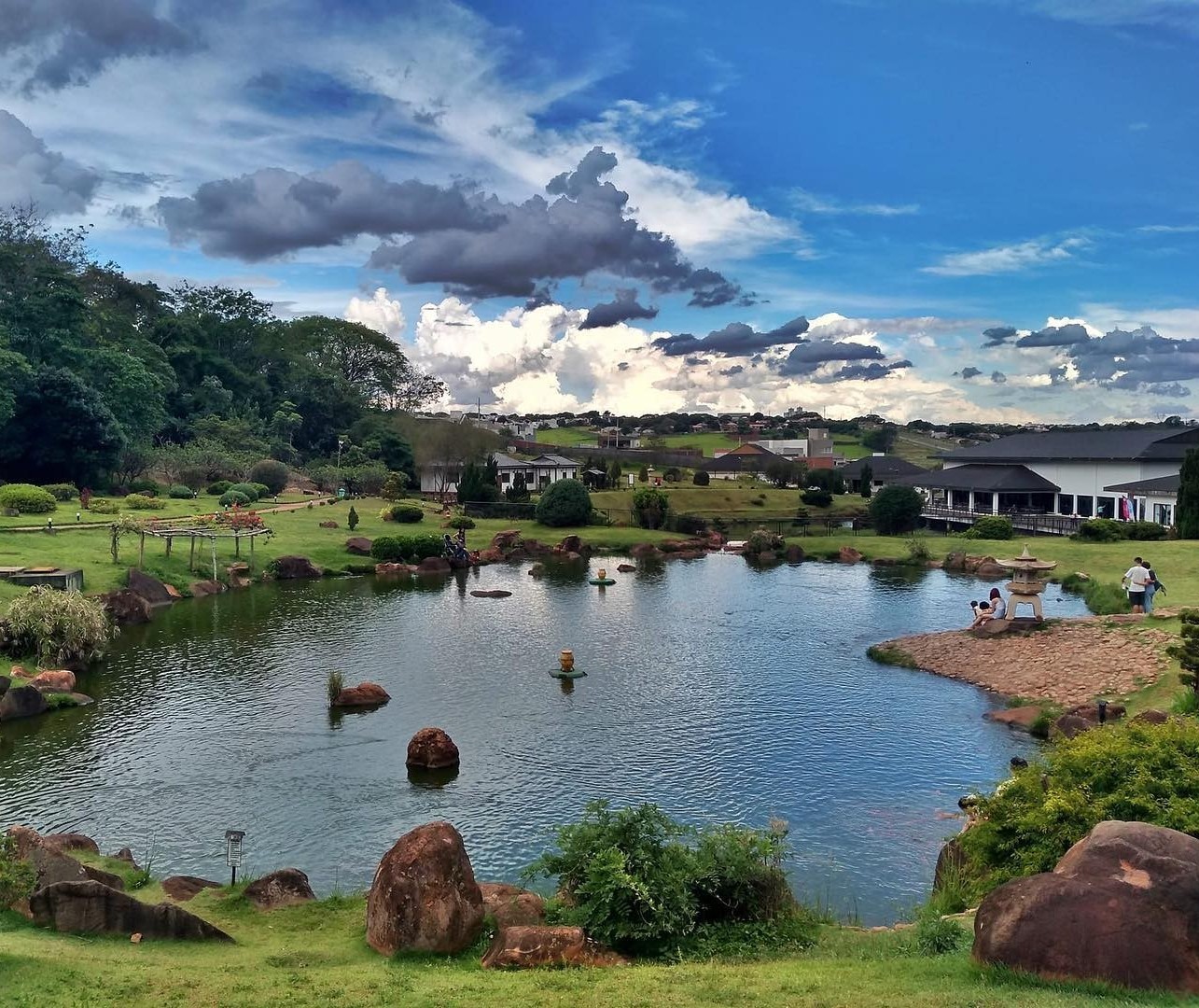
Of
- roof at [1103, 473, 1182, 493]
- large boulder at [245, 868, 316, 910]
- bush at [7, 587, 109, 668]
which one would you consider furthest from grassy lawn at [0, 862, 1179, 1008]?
roof at [1103, 473, 1182, 493]

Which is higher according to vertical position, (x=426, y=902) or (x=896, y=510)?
(x=896, y=510)

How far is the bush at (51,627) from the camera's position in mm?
31000

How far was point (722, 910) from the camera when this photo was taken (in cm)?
1419

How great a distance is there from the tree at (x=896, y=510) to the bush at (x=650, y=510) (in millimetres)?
17383

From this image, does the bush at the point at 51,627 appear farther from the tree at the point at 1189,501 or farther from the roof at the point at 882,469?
the roof at the point at 882,469

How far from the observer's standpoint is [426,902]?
13.2m

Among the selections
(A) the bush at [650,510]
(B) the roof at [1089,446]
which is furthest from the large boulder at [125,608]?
(B) the roof at [1089,446]

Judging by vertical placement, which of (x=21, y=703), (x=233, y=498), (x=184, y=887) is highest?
(x=233, y=498)

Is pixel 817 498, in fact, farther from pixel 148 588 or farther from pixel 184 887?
pixel 184 887

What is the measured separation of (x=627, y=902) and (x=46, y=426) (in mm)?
73794

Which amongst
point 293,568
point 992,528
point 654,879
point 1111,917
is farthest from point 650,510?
point 1111,917

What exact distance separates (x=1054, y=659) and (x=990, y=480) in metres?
55.6

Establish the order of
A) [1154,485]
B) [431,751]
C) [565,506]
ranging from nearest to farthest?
[431,751]
[1154,485]
[565,506]

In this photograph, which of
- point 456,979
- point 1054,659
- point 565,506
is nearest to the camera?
point 456,979
